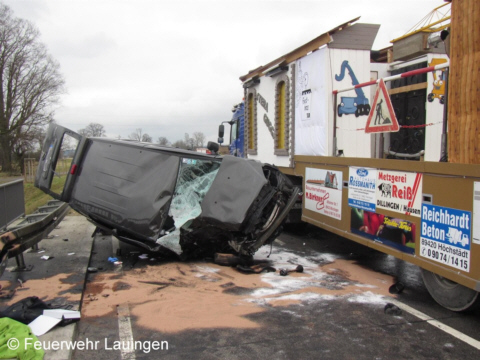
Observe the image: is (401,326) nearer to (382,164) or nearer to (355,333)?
(355,333)

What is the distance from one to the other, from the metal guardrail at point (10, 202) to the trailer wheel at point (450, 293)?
8265mm

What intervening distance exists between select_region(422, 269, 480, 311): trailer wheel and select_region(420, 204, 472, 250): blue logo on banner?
547 mm

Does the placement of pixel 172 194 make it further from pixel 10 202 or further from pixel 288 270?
pixel 10 202

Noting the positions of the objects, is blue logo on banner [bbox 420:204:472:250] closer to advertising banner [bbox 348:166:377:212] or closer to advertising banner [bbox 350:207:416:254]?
advertising banner [bbox 350:207:416:254]

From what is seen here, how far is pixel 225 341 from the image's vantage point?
12.0 feet

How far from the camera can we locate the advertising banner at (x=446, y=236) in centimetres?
394

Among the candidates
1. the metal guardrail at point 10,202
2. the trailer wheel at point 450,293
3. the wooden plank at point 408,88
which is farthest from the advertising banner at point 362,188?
the metal guardrail at point 10,202

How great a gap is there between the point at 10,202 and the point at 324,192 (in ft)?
24.2

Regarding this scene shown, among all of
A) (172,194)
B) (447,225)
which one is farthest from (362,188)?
(172,194)

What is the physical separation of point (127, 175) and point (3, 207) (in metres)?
4.76

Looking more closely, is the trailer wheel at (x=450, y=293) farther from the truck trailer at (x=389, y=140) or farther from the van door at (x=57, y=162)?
the van door at (x=57, y=162)

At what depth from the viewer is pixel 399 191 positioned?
489 cm

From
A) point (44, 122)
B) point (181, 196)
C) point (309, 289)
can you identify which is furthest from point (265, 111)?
point (44, 122)

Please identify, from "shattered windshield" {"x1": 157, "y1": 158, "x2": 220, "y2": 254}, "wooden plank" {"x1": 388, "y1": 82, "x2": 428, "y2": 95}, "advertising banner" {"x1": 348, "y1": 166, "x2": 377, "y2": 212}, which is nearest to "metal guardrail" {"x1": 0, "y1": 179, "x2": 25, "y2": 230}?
"shattered windshield" {"x1": 157, "y1": 158, "x2": 220, "y2": 254}
